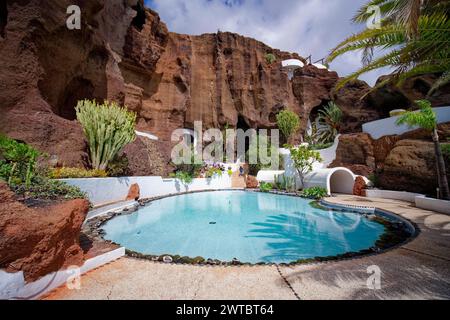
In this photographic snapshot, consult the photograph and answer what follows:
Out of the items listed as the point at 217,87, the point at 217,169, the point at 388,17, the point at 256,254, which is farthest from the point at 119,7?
the point at 256,254

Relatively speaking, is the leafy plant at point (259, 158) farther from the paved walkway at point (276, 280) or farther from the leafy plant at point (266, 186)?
the paved walkway at point (276, 280)

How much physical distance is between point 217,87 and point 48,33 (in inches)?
766

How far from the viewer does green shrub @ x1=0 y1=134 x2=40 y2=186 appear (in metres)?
5.80

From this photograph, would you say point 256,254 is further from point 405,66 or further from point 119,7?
point 119,7

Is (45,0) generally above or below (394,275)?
above

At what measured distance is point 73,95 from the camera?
12602mm

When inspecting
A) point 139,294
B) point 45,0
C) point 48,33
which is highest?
point 45,0

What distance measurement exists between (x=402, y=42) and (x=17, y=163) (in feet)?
33.7

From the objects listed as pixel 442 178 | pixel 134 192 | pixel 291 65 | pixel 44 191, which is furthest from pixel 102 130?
pixel 291 65

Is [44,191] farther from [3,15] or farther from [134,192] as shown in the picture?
[3,15]

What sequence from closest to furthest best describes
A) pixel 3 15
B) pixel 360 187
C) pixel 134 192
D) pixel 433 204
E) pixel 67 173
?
pixel 67 173 < pixel 433 204 < pixel 3 15 < pixel 134 192 < pixel 360 187

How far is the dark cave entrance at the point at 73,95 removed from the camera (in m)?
11.9

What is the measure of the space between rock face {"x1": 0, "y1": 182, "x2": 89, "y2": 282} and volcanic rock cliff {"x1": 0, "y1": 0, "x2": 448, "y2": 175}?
23.1 feet

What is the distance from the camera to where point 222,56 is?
91.0ft
